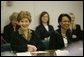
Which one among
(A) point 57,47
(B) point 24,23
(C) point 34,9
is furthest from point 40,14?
(A) point 57,47

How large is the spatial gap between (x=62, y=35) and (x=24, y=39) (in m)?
0.30

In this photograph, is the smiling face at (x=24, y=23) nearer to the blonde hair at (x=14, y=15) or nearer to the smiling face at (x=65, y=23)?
the blonde hair at (x=14, y=15)

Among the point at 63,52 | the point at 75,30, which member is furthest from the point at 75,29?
the point at 63,52

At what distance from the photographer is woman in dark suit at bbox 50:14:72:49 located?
1.45 metres

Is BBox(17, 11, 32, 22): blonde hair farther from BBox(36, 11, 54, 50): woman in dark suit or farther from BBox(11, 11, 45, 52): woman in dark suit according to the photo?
BBox(36, 11, 54, 50): woman in dark suit

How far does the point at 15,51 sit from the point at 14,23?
0.23 meters

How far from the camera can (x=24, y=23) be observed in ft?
4.58

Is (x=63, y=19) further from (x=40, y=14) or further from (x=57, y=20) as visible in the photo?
(x=40, y=14)

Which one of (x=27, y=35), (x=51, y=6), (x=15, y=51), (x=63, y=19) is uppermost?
(x=51, y=6)

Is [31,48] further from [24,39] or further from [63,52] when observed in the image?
[63,52]

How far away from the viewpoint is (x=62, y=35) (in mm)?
1462

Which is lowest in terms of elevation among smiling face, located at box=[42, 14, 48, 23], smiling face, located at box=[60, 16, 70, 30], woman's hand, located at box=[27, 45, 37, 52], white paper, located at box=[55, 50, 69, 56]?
white paper, located at box=[55, 50, 69, 56]

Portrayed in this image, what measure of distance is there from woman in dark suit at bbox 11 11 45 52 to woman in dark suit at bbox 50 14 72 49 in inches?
4.2

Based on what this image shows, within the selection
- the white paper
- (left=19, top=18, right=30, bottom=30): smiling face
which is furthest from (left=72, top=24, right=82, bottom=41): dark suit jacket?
(left=19, top=18, right=30, bottom=30): smiling face
